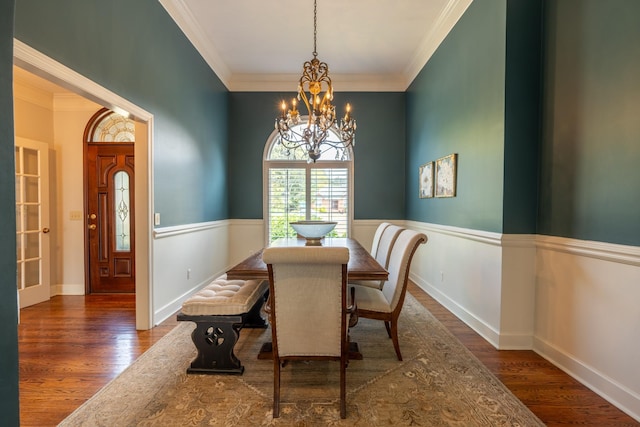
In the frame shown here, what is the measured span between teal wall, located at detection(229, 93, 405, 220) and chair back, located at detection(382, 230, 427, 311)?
3.03 metres

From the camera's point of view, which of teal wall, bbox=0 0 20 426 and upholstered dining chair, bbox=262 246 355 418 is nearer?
teal wall, bbox=0 0 20 426

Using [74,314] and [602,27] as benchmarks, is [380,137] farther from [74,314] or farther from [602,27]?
[74,314]

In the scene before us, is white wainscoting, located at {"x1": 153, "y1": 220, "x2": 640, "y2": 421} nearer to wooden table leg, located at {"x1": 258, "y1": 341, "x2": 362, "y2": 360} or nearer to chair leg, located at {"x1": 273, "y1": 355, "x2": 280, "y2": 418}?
wooden table leg, located at {"x1": 258, "y1": 341, "x2": 362, "y2": 360}

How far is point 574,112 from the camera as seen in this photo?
86.0 inches

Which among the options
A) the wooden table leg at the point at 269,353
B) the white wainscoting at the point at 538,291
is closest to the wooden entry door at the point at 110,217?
the white wainscoting at the point at 538,291

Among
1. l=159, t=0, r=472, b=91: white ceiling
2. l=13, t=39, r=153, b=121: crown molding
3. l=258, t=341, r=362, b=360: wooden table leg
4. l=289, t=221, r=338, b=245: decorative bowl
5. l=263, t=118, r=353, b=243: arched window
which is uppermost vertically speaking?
l=159, t=0, r=472, b=91: white ceiling

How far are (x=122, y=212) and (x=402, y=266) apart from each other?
392 cm

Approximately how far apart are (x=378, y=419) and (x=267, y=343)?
111 centimetres

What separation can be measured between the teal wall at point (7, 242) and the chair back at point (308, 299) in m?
0.95

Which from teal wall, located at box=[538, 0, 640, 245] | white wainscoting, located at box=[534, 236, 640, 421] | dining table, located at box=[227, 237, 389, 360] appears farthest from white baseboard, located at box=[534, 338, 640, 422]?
dining table, located at box=[227, 237, 389, 360]

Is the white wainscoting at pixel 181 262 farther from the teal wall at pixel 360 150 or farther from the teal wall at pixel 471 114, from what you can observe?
the teal wall at pixel 471 114

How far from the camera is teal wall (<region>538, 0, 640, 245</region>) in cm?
178

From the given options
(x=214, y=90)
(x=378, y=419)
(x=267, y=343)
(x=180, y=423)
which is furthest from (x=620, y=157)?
(x=214, y=90)

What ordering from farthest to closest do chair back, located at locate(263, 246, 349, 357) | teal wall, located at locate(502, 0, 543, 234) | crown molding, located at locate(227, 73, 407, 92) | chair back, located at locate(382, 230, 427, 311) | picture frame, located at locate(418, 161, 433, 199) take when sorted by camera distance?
crown molding, located at locate(227, 73, 407, 92) → picture frame, located at locate(418, 161, 433, 199) → teal wall, located at locate(502, 0, 543, 234) → chair back, located at locate(382, 230, 427, 311) → chair back, located at locate(263, 246, 349, 357)
